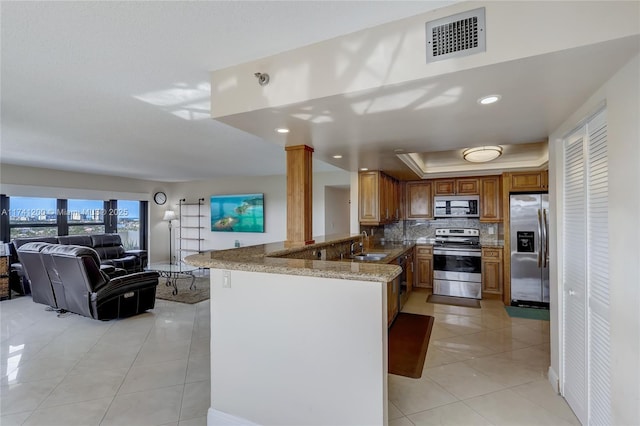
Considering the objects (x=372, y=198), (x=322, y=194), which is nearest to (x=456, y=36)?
(x=372, y=198)

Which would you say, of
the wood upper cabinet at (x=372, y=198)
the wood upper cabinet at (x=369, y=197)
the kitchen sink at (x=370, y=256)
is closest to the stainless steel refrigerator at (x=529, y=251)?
the wood upper cabinet at (x=372, y=198)

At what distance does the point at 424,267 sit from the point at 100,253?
6.70 meters

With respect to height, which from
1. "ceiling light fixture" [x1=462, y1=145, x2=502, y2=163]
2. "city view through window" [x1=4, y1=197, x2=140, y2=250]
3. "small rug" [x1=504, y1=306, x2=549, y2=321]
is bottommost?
"small rug" [x1=504, y1=306, x2=549, y2=321]

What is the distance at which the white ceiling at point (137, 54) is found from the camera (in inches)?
59.6

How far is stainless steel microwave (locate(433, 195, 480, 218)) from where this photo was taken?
5691 millimetres

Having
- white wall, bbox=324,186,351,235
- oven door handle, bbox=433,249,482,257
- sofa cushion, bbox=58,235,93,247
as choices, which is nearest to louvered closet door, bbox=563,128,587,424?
oven door handle, bbox=433,249,482,257

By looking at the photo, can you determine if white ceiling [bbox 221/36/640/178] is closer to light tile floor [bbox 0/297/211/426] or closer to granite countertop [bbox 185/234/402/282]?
granite countertop [bbox 185/234/402/282]

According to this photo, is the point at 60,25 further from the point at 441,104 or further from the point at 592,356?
the point at 592,356

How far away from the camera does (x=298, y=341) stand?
1872 millimetres

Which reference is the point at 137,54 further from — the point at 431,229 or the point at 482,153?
the point at 431,229

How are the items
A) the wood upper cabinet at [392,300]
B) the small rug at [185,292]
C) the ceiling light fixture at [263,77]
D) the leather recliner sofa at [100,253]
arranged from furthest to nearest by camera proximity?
the leather recliner sofa at [100,253] → the small rug at [185,292] → the wood upper cabinet at [392,300] → the ceiling light fixture at [263,77]

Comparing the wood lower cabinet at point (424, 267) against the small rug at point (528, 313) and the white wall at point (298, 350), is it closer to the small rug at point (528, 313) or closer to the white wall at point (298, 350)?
the small rug at point (528, 313)

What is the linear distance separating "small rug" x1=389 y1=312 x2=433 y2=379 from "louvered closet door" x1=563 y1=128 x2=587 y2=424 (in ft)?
3.59

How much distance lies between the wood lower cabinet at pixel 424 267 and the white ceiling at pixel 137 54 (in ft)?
12.2
